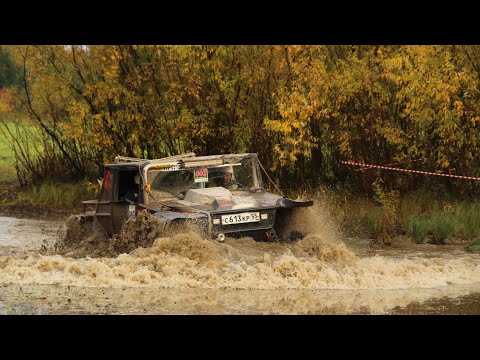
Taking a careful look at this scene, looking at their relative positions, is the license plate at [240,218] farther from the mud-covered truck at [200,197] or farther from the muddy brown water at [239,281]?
the muddy brown water at [239,281]

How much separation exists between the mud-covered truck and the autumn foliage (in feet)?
17.2

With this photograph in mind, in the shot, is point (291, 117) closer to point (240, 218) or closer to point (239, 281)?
point (240, 218)

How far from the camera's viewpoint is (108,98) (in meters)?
25.0

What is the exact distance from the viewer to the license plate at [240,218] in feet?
47.2

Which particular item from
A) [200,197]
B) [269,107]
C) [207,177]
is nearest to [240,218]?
[200,197]

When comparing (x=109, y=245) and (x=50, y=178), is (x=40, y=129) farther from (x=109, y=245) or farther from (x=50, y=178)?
(x=109, y=245)

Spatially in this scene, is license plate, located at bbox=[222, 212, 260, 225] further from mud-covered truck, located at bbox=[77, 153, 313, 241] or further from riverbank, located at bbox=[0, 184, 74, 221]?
riverbank, located at bbox=[0, 184, 74, 221]

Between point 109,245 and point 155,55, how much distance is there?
9655 mm

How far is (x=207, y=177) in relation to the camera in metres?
15.8

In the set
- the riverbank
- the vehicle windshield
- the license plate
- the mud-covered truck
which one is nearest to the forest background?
the riverbank

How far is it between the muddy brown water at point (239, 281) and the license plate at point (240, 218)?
11.0 inches

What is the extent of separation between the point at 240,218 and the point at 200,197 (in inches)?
37.3

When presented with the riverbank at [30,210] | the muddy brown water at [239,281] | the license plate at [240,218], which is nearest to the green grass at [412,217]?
the muddy brown water at [239,281]

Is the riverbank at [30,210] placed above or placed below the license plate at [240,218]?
below
